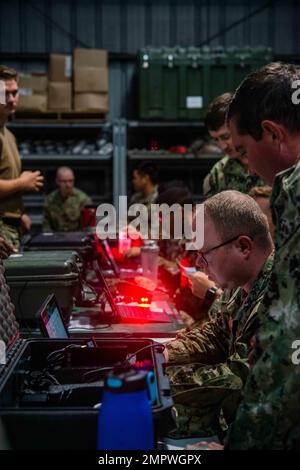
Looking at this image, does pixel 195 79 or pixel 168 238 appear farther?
pixel 195 79

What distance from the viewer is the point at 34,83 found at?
7.39 metres

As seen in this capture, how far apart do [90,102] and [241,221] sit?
5810mm

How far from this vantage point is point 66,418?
48.5 inches

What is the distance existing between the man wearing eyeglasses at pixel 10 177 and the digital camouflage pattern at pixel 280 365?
9.02 feet

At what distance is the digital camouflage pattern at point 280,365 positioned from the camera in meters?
1.28

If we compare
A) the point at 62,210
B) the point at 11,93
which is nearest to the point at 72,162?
the point at 62,210

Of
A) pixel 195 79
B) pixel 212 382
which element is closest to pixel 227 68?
pixel 195 79

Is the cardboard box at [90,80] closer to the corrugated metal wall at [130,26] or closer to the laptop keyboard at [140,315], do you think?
the corrugated metal wall at [130,26]

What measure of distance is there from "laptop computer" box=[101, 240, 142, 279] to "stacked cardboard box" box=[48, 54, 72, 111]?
3.61 meters

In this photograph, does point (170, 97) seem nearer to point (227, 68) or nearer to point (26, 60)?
point (227, 68)

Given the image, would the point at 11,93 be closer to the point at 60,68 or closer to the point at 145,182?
the point at 145,182

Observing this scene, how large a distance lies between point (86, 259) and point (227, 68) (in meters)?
4.73

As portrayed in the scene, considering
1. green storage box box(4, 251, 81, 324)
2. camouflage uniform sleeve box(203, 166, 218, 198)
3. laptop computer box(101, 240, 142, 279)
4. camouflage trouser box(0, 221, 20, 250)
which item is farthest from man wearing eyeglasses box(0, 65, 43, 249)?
green storage box box(4, 251, 81, 324)

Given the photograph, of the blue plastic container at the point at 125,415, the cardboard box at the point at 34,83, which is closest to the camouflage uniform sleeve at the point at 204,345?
the blue plastic container at the point at 125,415
